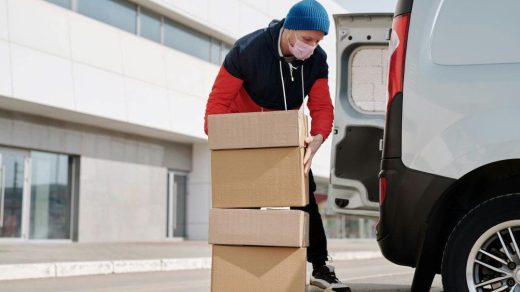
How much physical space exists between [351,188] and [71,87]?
41.9ft

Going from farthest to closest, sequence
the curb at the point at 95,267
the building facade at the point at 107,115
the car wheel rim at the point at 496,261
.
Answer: the building facade at the point at 107,115 < the curb at the point at 95,267 < the car wheel rim at the point at 496,261

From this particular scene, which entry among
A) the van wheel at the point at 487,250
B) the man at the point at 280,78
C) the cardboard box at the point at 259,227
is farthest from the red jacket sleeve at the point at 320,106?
the van wheel at the point at 487,250

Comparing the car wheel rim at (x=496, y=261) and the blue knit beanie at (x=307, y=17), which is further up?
the blue knit beanie at (x=307, y=17)

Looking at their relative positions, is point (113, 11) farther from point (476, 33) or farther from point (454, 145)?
point (454, 145)

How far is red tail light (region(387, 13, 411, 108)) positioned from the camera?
137 inches

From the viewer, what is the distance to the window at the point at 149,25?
784 inches

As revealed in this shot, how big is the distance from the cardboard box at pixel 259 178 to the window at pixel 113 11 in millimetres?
14924

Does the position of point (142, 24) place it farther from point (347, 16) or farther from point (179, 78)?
point (347, 16)

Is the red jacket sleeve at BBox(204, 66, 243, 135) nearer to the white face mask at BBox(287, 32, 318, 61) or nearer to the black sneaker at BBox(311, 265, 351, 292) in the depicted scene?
the white face mask at BBox(287, 32, 318, 61)

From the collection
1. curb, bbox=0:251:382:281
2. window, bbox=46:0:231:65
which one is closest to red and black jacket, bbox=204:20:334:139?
curb, bbox=0:251:382:281

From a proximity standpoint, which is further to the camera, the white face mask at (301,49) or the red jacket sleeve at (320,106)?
the red jacket sleeve at (320,106)

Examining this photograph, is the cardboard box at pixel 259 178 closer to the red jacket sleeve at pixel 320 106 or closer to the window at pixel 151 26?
the red jacket sleeve at pixel 320 106

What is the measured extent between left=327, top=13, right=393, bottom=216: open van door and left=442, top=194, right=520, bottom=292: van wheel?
1.85 meters

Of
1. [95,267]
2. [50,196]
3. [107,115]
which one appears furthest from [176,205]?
[95,267]
